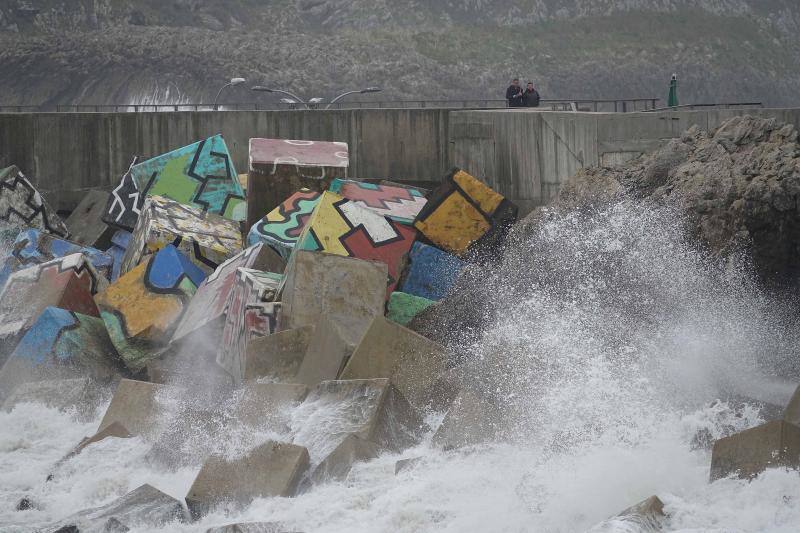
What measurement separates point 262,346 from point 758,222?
433 centimetres

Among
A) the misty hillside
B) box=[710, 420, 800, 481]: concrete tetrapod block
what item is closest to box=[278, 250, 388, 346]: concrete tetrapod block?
box=[710, 420, 800, 481]: concrete tetrapod block

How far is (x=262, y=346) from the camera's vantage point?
399 inches

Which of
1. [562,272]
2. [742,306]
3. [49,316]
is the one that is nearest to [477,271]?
[562,272]

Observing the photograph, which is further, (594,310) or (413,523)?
(594,310)

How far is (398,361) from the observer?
9.56 m

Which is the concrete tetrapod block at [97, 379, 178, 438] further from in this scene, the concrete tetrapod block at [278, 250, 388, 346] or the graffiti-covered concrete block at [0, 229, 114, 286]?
the graffiti-covered concrete block at [0, 229, 114, 286]

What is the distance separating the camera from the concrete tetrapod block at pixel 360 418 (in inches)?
343

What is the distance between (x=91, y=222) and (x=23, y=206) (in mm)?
936

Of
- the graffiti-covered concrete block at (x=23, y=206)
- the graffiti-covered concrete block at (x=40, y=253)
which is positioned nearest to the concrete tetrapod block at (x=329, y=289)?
the graffiti-covered concrete block at (x=40, y=253)

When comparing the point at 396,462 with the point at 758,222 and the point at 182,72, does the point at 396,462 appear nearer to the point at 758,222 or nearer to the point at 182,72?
the point at 758,222

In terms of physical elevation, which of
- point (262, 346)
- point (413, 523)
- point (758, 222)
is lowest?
point (413, 523)

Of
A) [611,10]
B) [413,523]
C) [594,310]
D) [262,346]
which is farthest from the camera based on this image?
[611,10]

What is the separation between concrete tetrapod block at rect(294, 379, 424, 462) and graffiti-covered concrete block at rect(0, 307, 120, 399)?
3.55m

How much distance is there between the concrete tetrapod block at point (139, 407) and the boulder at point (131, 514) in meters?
1.42
